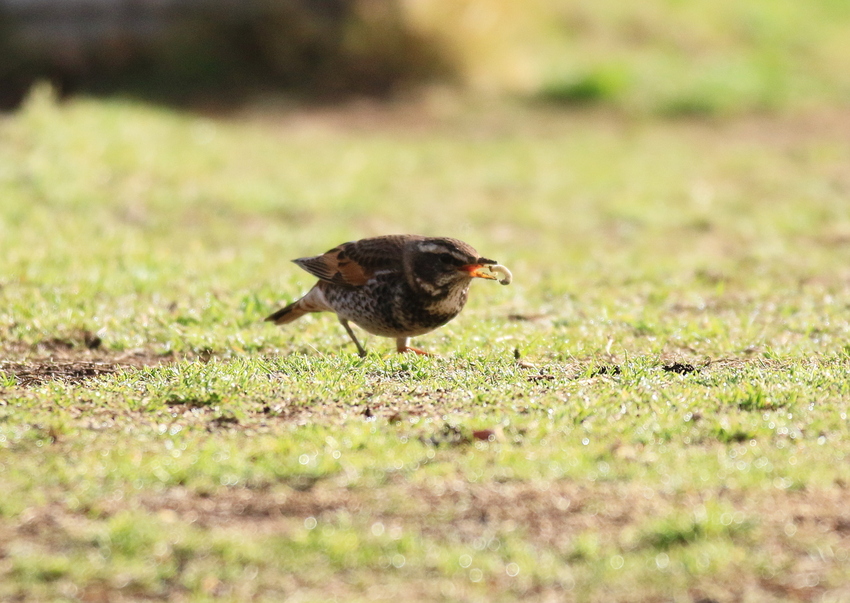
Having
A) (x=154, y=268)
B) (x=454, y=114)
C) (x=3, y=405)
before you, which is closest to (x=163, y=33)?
(x=454, y=114)

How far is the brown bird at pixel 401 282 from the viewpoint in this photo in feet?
23.4

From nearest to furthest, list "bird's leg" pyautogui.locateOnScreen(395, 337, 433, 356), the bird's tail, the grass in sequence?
the grass, "bird's leg" pyautogui.locateOnScreen(395, 337, 433, 356), the bird's tail

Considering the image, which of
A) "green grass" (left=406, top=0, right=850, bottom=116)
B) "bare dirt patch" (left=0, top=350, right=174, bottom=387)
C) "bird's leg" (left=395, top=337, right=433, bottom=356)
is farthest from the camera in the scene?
"green grass" (left=406, top=0, right=850, bottom=116)

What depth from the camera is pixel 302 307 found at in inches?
319

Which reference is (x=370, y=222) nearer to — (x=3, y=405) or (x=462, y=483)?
(x=3, y=405)

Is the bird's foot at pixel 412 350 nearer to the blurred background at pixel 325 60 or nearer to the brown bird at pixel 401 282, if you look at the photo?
the brown bird at pixel 401 282

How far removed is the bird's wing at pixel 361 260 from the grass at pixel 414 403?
0.52 m

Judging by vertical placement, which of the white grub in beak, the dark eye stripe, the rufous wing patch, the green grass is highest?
the green grass

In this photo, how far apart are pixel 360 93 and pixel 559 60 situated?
4.23m

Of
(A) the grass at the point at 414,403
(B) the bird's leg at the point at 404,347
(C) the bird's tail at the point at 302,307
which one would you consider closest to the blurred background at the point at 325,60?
(A) the grass at the point at 414,403

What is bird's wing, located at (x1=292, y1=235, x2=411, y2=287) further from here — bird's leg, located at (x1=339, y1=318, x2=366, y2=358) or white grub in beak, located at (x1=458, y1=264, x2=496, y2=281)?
white grub in beak, located at (x1=458, y1=264, x2=496, y2=281)

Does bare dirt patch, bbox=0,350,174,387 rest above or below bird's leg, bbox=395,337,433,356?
below

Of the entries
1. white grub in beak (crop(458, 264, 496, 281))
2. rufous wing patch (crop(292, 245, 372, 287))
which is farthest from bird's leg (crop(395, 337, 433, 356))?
white grub in beak (crop(458, 264, 496, 281))

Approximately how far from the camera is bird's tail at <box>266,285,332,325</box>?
7.95 metres
